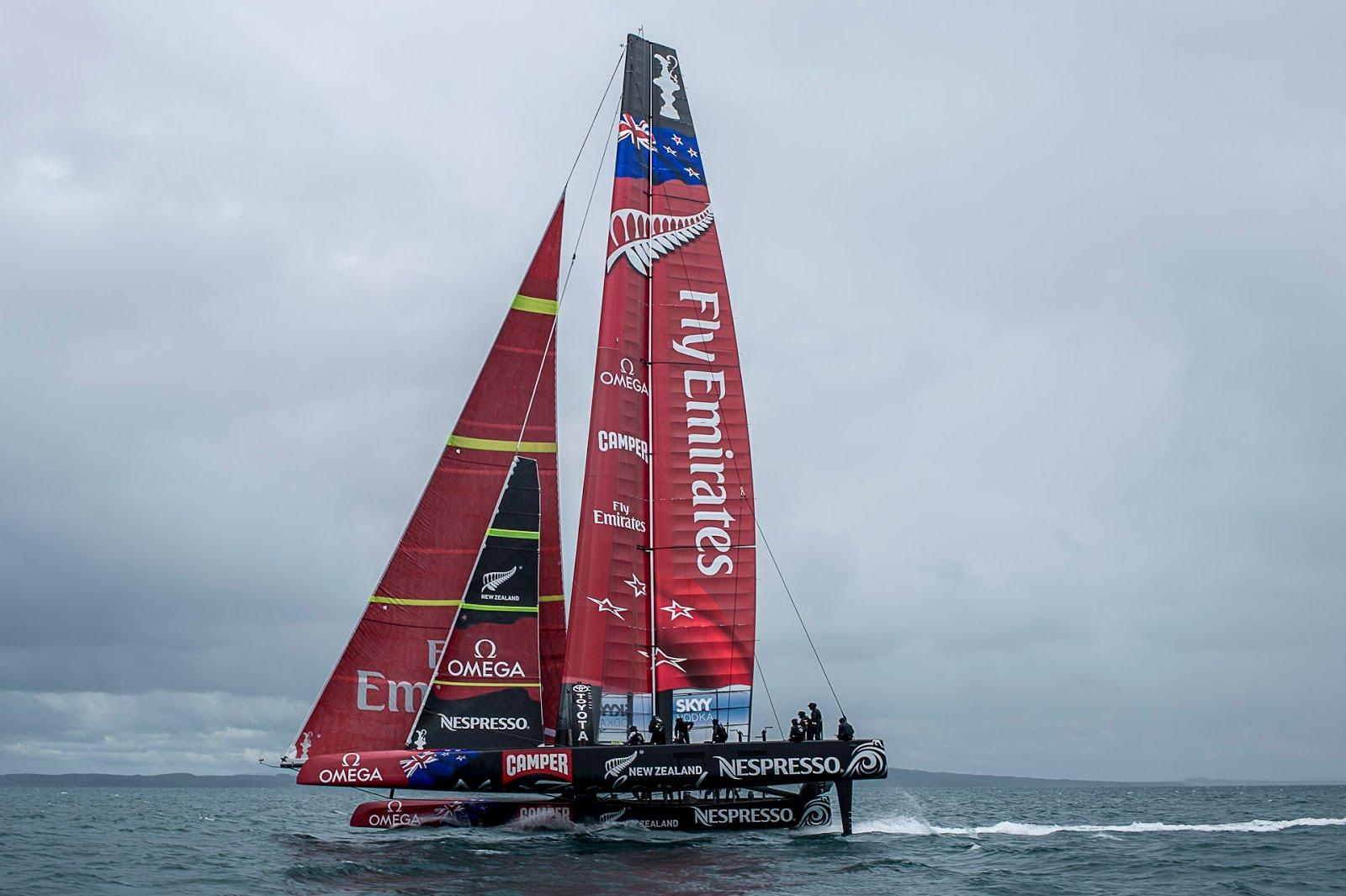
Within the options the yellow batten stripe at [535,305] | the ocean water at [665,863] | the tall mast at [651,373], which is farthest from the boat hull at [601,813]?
the yellow batten stripe at [535,305]

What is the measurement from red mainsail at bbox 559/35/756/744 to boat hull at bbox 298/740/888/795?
5.92 feet

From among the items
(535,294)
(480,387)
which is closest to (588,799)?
(480,387)

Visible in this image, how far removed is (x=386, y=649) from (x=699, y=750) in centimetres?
692

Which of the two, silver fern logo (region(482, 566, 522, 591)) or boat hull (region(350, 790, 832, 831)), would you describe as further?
silver fern logo (region(482, 566, 522, 591))

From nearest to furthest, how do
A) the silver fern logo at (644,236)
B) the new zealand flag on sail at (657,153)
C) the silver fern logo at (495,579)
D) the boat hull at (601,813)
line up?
the boat hull at (601,813)
the silver fern logo at (495,579)
the silver fern logo at (644,236)
the new zealand flag on sail at (657,153)

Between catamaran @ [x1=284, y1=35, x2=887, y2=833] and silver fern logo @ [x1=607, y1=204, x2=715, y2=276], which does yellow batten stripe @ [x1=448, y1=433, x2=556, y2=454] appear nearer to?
catamaran @ [x1=284, y1=35, x2=887, y2=833]

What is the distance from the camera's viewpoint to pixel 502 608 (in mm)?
25062

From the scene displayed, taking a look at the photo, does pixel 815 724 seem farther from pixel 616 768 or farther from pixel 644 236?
pixel 644 236

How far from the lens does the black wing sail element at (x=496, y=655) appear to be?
24234 mm

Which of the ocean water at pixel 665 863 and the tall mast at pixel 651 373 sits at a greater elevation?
the tall mast at pixel 651 373

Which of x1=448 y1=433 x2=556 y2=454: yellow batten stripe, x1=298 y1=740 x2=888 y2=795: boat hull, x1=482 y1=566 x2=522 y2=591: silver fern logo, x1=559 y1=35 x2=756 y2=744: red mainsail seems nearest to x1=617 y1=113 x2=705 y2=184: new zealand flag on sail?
x1=559 y1=35 x2=756 y2=744: red mainsail

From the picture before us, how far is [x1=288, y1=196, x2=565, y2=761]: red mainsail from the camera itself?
2409cm

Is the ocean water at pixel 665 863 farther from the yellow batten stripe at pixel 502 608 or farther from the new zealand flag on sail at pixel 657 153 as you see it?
the new zealand flag on sail at pixel 657 153

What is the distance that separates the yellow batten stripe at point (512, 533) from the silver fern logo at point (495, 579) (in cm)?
74
